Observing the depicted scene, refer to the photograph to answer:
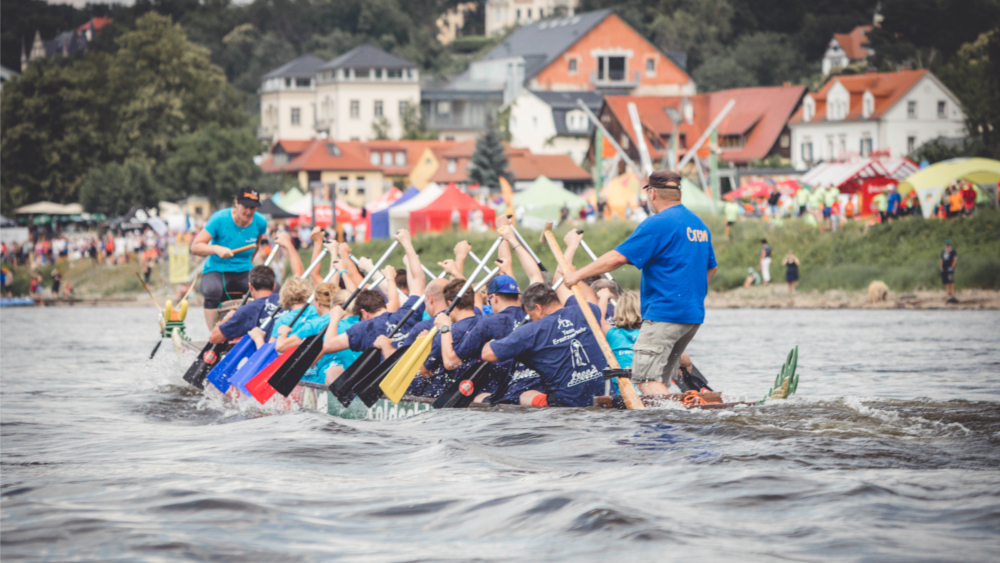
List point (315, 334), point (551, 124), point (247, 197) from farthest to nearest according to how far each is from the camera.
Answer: point (551, 124)
point (247, 197)
point (315, 334)

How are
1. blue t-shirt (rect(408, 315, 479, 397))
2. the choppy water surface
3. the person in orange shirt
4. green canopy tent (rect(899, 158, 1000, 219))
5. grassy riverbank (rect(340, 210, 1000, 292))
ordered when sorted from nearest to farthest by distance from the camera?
1. the choppy water surface
2. blue t-shirt (rect(408, 315, 479, 397))
3. grassy riverbank (rect(340, 210, 1000, 292))
4. the person in orange shirt
5. green canopy tent (rect(899, 158, 1000, 219))

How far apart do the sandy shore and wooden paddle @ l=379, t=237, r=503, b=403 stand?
2170 cm

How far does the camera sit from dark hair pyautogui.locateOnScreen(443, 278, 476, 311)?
8.88 metres

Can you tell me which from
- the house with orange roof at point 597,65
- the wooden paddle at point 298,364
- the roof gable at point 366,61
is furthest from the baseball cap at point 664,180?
the roof gable at point 366,61

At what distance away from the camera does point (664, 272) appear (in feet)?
24.3

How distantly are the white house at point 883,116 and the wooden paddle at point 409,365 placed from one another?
5367 centimetres

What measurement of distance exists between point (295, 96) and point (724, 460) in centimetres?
9879

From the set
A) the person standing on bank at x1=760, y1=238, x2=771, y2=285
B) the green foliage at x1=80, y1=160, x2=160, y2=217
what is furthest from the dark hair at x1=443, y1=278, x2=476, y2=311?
the green foliage at x1=80, y1=160, x2=160, y2=217

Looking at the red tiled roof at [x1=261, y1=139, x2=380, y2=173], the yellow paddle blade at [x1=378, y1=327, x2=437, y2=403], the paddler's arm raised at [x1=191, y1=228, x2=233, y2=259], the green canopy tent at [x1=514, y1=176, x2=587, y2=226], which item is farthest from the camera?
the red tiled roof at [x1=261, y1=139, x2=380, y2=173]

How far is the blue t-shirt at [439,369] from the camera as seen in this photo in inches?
340

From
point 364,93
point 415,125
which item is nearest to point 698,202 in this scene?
point 415,125

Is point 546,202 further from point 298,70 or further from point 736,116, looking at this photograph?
point 298,70

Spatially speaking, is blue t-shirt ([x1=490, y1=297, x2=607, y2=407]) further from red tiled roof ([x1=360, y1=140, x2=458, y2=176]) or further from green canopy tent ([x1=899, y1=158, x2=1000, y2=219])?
red tiled roof ([x1=360, y1=140, x2=458, y2=176])

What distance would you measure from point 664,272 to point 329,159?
72.9m
